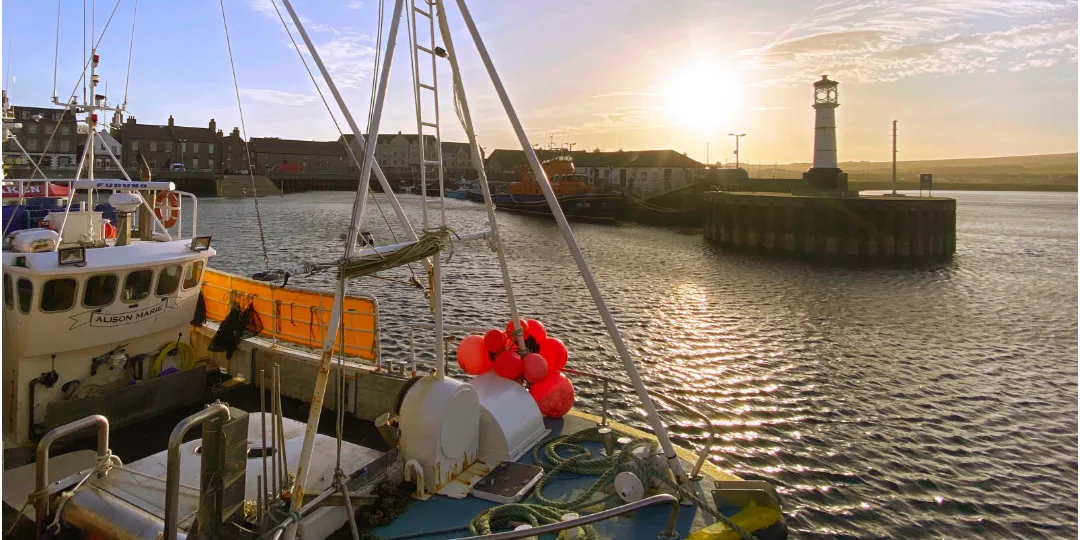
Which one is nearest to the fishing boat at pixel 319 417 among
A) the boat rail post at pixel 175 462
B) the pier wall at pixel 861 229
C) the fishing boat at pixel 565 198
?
the boat rail post at pixel 175 462

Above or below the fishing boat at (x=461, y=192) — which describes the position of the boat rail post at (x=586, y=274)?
below

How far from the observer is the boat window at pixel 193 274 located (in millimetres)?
10477

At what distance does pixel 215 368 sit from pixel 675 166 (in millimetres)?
105044

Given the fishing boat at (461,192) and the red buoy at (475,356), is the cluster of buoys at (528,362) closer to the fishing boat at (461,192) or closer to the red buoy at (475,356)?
the red buoy at (475,356)

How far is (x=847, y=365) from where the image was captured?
62.4 ft

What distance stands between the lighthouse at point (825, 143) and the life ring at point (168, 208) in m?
50.3

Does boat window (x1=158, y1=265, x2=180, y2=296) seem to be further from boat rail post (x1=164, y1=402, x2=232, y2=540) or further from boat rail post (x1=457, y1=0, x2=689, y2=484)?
boat rail post (x1=457, y1=0, x2=689, y2=484)

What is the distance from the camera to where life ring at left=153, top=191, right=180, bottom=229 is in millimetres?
13961

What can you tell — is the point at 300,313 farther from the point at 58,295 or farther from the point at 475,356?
the point at 475,356

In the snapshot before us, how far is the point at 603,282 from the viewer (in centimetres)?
3394

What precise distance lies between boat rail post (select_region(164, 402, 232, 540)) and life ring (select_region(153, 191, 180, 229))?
10.7 metres

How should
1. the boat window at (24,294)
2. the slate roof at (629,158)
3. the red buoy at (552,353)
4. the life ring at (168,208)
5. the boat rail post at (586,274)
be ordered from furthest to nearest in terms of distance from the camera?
the slate roof at (629,158) < the life ring at (168,208) < the boat window at (24,294) < the red buoy at (552,353) < the boat rail post at (586,274)

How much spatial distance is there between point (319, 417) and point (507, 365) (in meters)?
2.39

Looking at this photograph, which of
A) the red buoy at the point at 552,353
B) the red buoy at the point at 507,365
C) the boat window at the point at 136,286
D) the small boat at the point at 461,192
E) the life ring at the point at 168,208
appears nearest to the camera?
the red buoy at the point at 507,365
